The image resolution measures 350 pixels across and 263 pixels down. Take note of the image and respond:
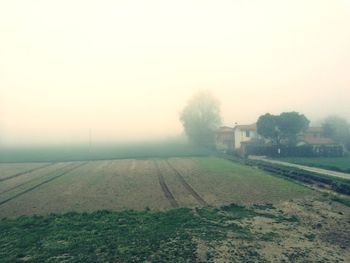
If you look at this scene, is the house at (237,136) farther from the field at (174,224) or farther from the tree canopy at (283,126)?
the field at (174,224)

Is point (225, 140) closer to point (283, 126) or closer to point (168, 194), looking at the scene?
point (283, 126)

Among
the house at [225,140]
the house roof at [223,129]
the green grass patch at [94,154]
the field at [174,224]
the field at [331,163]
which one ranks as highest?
the house roof at [223,129]

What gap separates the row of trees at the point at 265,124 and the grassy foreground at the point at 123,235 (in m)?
45.9

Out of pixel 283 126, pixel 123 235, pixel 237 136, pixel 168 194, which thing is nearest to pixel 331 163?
pixel 283 126

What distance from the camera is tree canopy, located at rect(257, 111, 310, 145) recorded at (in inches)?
2306

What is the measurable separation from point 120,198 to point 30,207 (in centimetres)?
588

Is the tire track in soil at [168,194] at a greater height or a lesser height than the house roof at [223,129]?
lesser

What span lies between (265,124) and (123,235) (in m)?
52.2

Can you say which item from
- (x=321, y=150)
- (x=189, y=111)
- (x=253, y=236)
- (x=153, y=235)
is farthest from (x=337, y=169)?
(x=189, y=111)

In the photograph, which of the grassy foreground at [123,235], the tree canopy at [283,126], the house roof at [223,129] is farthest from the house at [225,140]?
the grassy foreground at [123,235]

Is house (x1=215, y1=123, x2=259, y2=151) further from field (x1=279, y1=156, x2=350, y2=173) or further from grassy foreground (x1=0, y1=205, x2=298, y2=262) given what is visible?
grassy foreground (x1=0, y1=205, x2=298, y2=262)

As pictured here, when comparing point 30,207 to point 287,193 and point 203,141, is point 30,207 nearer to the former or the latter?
point 287,193

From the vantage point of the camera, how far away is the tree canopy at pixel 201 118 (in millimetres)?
93188

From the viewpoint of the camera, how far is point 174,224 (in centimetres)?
1416
